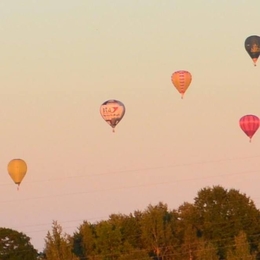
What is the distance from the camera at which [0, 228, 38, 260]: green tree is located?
6769 cm

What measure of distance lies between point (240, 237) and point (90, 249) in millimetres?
9430

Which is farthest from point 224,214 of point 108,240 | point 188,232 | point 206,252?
point 206,252

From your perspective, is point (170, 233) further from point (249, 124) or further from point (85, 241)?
point (249, 124)

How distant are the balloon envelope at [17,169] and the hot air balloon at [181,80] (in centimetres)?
872

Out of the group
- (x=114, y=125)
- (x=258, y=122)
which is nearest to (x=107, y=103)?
(x=114, y=125)

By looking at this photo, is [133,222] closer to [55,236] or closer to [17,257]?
[17,257]

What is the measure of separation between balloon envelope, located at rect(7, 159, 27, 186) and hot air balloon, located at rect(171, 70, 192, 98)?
28.6 ft

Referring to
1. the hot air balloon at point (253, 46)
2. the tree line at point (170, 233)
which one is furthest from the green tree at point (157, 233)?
the hot air balloon at point (253, 46)

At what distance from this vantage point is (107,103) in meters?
50.6

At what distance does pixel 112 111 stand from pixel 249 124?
6320mm

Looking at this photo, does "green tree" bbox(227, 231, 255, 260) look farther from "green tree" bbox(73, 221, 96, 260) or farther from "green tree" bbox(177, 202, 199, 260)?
"green tree" bbox(73, 221, 96, 260)

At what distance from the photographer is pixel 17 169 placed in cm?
5275

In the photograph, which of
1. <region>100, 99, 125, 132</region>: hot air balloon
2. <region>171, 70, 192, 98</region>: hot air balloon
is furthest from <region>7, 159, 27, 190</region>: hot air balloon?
<region>171, 70, 192, 98</region>: hot air balloon

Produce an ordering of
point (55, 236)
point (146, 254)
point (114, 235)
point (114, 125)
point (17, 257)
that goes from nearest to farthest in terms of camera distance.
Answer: point (114, 125) < point (55, 236) < point (146, 254) < point (114, 235) < point (17, 257)
